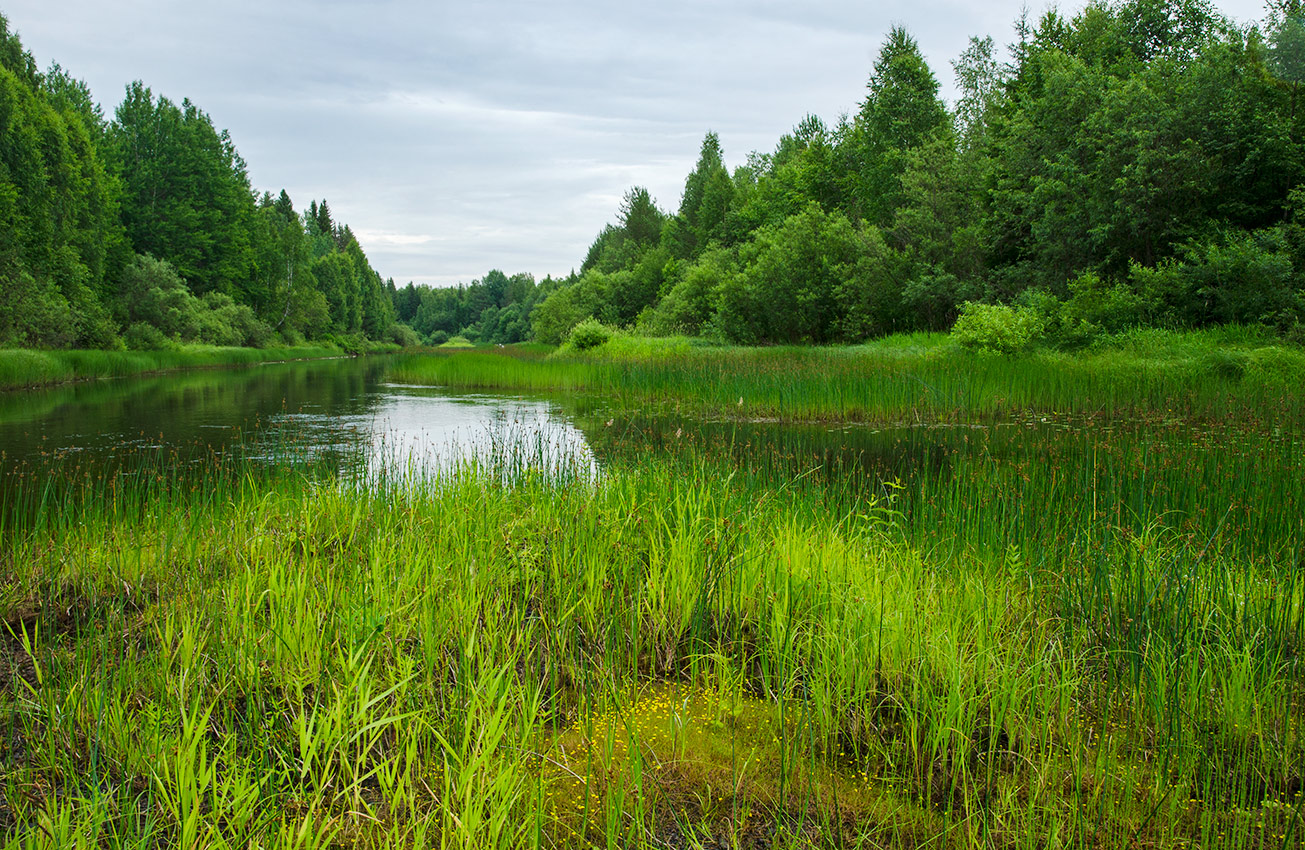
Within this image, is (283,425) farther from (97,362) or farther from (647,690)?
(97,362)

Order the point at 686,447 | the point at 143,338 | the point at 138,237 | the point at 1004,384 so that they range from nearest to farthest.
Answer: the point at 686,447 → the point at 1004,384 → the point at 143,338 → the point at 138,237

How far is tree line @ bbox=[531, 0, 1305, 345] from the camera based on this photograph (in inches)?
595

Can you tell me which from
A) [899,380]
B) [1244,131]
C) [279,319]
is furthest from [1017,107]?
[279,319]

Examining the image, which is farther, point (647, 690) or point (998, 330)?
point (998, 330)

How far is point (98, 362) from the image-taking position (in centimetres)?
2081

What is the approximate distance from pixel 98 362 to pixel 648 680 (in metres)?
24.2

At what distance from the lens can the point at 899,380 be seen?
11.3 meters

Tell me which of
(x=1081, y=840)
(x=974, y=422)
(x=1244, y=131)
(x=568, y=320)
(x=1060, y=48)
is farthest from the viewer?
(x=568, y=320)

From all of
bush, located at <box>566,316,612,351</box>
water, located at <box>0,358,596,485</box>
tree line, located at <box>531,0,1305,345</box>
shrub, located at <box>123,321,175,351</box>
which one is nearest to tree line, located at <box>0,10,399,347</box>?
shrub, located at <box>123,321,175,351</box>

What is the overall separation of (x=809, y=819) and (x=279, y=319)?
55.4 meters

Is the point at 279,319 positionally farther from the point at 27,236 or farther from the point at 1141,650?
the point at 1141,650

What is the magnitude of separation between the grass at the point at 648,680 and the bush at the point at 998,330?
1141 centimetres

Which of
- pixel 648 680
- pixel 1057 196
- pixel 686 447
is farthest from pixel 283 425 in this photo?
pixel 1057 196

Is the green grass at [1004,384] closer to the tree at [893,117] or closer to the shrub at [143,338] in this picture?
the tree at [893,117]
